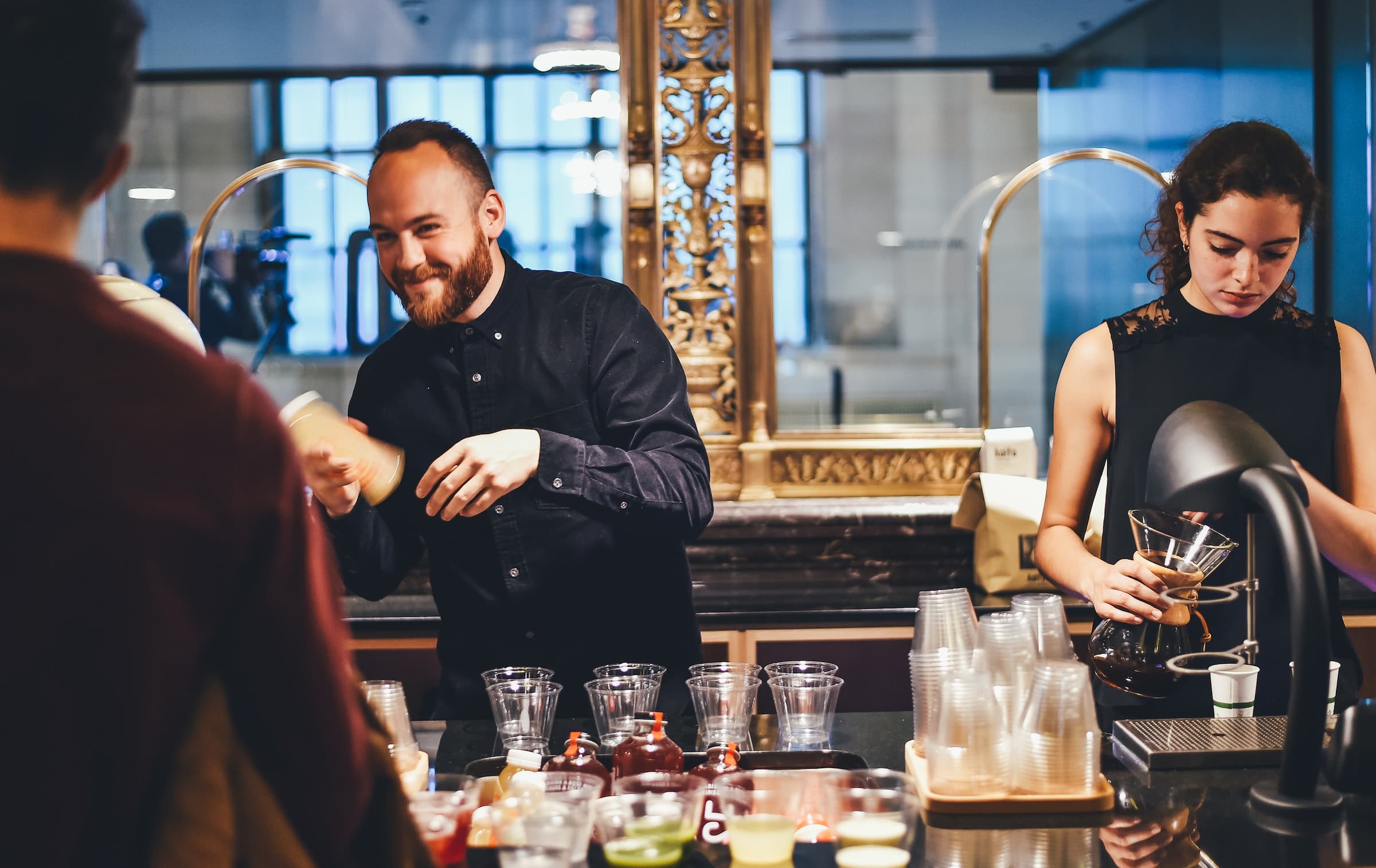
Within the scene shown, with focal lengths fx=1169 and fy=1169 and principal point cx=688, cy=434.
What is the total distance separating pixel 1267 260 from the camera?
5.69ft

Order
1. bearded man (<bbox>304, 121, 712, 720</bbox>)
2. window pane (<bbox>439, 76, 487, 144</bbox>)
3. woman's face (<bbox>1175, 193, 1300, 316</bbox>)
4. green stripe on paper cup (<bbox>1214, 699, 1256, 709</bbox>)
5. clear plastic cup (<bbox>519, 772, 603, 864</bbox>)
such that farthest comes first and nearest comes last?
1. window pane (<bbox>439, 76, 487, 144</bbox>)
2. bearded man (<bbox>304, 121, 712, 720</bbox>)
3. woman's face (<bbox>1175, 193, 1300, 316</bbox>)
4. green stripe on paper cup (<bbox>1214, 699, 1256, 709</bbox>)
5. clear plastic cup (<bbox>519, 772, 603, 864</bbox>)

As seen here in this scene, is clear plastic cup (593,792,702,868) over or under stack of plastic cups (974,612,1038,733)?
under

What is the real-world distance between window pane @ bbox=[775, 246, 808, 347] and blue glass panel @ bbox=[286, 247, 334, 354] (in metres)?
1.33

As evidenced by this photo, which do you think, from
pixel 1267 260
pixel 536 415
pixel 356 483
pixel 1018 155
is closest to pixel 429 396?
pixel 536 415

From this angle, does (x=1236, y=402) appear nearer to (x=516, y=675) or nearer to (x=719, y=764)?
(x=719, y=764)

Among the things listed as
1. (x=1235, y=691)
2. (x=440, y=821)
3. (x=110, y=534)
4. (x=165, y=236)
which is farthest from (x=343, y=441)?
(x=165, y=236)

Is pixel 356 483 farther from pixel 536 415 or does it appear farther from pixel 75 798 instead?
pixel 75 798

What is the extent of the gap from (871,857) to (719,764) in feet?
1.04

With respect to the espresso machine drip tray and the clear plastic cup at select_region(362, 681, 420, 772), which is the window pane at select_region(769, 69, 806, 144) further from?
the clear plastic cup at select_region(362, 681, 420, 772)

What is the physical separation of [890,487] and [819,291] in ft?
1.92

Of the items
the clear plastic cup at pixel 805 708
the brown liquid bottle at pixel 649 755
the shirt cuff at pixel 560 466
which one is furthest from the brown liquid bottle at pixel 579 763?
the shirt cuff at pixel 560 466

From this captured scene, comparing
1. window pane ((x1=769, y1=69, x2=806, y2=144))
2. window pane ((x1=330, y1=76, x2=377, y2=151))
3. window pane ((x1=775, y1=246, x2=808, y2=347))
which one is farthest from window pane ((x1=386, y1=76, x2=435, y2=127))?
window pane ((x1=775, y1=246, x2=808, y2=347))

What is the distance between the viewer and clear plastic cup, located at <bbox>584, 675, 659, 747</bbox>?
1486mm

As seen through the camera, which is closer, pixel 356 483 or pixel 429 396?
pixel 356 483
